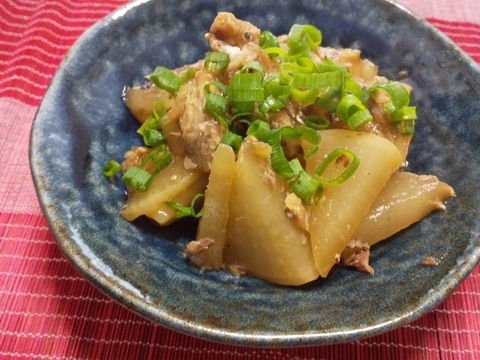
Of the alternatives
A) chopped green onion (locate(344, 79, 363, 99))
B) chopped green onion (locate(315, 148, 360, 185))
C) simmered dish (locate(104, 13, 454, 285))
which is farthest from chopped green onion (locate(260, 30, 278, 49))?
chopped green onion (locate(315, 148, 360, 185))

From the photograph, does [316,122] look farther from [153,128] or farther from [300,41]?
[153,128]

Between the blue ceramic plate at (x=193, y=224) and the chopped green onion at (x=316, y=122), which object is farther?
the chopped green onion at (x=316, y=122)

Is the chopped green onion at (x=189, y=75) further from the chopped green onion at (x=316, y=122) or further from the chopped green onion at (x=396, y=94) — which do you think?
the chopped green onion at (x=396, y=94)

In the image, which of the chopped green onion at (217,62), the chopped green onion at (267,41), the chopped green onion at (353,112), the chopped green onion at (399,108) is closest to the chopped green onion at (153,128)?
the chopped green onion at (217,62)

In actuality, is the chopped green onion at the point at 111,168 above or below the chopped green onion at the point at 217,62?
below

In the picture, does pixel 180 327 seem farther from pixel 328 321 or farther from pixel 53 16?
pixel 53 16
